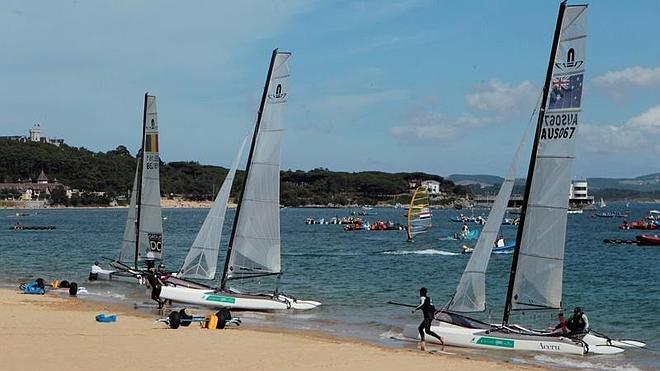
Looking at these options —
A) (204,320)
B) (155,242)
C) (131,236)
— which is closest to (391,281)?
(155,242)

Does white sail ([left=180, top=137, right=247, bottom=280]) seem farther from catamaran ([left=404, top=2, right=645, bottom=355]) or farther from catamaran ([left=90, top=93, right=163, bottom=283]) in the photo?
catamaran ([left=404, top=2, right=645, bottom=355])

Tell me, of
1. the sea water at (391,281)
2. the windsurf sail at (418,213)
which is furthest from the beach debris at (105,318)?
the windsurf sail at (418,213)

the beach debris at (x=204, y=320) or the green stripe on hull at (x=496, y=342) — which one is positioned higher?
the green stripe on hull at (x=496, y=342)

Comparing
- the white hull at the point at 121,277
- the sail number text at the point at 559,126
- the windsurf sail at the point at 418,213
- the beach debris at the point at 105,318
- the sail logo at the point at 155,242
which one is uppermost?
the sail number text at the point at 559,126

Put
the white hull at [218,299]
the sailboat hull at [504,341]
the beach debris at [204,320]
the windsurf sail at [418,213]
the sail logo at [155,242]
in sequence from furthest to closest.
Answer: the windsurf sail at [418,213]
the sail logo at [155,242]
the white hull at [218,299]
the beach debris at [204,320]
the sailboat hull at [504,341]

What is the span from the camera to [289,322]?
97.5 ft

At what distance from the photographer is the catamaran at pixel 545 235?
21938 millimetres

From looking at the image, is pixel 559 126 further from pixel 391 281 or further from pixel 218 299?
pixel 391 281

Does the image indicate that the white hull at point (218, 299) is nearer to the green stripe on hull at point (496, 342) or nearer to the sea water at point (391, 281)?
the sea water at point (391, 281)

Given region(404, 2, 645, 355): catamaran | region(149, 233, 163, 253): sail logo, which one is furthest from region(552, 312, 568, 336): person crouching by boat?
region(149, 233, 163, 253): sail logo

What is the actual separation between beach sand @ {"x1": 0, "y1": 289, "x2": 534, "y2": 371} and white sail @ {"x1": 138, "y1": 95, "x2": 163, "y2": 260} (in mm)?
12768

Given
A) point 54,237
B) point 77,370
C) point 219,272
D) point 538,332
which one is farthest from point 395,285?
point 54,237

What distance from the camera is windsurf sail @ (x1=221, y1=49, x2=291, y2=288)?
30.5 m

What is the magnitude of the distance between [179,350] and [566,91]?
37.7 ft
